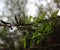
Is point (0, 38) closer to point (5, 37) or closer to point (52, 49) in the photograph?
point (5, 37)

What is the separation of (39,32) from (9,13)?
2.56 m

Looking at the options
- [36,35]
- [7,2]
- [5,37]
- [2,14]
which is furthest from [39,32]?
[7,2]

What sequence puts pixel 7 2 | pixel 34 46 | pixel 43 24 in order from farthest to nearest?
1. pixel 7 2
2. pixel 34 46
3. pixel 43 24

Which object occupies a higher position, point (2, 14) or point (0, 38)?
point (2, 14)

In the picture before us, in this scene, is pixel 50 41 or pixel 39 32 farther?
pixel 50 41

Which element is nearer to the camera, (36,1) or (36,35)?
(36,35)

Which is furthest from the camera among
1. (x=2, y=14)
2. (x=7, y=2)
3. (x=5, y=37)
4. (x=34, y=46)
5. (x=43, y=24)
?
(x=7, y=2)

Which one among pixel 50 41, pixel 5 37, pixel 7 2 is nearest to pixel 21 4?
pixel 7 2

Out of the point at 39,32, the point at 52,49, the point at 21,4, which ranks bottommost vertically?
the point at 52,49

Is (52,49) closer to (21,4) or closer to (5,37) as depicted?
(5,37)

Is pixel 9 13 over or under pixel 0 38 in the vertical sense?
over

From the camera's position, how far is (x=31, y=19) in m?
0.68

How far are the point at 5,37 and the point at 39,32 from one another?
194 cm

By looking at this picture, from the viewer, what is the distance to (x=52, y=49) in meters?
0.82
